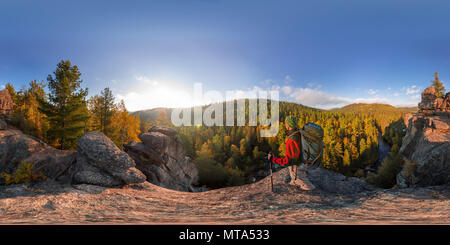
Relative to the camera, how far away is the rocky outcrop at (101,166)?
13828mm

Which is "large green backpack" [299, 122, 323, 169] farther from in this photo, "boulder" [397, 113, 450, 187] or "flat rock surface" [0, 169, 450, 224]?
"boulder" [397, 113, 450, 187]

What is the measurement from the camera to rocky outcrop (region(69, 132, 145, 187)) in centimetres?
1383

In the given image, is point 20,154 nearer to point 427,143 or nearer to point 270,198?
point 270,198

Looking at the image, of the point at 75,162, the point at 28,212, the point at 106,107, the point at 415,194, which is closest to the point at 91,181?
the point at 75,162

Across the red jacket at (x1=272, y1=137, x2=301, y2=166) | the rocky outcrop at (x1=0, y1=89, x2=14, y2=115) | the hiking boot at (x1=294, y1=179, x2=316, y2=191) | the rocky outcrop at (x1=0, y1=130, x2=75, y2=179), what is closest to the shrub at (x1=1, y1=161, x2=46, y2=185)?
the rocky outcrop at (x1=0, y1=130, x2=75, y2=179)

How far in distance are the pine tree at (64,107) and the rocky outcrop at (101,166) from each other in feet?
23.5

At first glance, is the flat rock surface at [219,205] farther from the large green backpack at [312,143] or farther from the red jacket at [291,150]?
the large green backpack at [312,143]

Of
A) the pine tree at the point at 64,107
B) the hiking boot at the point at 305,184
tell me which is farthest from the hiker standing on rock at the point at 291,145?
the pine tree at the point at 64,107

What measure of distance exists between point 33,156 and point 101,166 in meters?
6.06

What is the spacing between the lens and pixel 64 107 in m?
20.5

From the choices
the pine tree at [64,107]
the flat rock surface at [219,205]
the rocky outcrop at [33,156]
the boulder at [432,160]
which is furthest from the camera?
the pine tree at [64,107]

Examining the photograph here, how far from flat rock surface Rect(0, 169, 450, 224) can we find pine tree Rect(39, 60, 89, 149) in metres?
8.81

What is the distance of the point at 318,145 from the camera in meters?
9.36

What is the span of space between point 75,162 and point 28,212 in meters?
7.64
